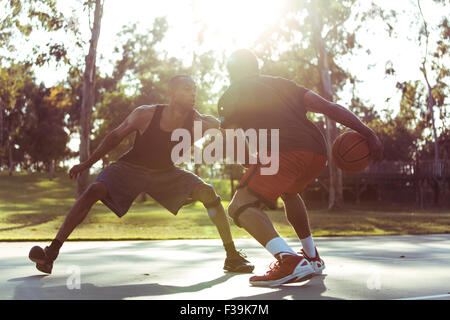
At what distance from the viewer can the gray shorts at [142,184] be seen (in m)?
5.01

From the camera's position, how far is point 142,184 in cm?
517

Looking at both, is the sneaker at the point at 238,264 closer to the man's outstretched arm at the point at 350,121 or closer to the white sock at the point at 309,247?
the white sock at the point at 309,247

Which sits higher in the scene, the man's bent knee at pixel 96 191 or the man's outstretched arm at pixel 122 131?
the man's outstretched arm at pixel 122 131

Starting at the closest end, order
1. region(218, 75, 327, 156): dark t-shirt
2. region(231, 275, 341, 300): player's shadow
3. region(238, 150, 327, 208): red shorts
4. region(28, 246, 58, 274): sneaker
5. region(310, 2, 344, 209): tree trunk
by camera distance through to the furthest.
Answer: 1. region(231, 275, 341, 300): player's shadow
2. region(238, 150, 327, 208): red shorts
3. region(218, 75, 327, 156): dark t-shirt
4. region(28, 246, 58, 274): sneaker
5. region(310, 2, 344, 209): tree trunk

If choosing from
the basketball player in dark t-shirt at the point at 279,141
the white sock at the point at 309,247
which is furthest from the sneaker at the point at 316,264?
the basketball player in dark t-shirt at the point at 279,141

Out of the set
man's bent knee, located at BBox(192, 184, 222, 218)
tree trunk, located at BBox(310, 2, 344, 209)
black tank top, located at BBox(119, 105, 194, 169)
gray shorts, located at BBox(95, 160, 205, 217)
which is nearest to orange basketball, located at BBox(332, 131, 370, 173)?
man's bent knee, located at BBox(192, 184, 222, 218)

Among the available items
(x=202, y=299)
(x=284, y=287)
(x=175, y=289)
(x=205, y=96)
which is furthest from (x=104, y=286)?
(x=205, y=96)

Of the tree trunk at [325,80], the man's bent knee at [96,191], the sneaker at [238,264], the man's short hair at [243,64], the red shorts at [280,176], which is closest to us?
the red shorts at [280,176]

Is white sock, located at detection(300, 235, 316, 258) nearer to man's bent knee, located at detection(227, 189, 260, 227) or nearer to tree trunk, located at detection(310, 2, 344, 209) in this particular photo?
man's bent knee, located at detection(227, 189, 260, 227)

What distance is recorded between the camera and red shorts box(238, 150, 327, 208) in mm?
4305

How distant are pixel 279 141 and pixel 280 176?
0.27 metres

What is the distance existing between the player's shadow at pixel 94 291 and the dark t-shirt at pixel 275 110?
1259mm
